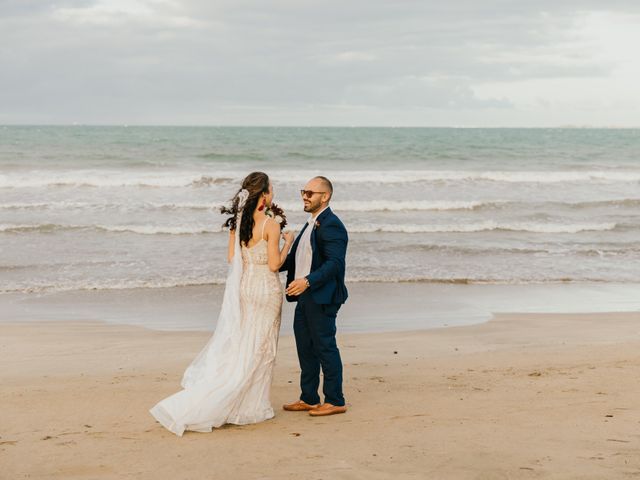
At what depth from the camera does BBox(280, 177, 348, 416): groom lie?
18.3ft

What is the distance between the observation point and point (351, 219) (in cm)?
2073

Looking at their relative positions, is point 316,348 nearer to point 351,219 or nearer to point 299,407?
point 299,407

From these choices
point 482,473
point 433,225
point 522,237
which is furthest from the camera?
point 433,225

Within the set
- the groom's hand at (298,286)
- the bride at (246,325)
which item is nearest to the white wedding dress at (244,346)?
the bride at (246,325)

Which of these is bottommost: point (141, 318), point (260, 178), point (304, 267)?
point (141, 318)

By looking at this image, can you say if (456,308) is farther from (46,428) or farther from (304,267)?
(46,428)

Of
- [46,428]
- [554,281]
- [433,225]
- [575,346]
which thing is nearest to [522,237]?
[433,225]

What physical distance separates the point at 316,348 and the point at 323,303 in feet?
1.26

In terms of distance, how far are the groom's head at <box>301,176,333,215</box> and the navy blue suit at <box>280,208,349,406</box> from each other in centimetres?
7

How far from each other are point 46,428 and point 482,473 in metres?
2.99

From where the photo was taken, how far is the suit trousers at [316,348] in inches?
225

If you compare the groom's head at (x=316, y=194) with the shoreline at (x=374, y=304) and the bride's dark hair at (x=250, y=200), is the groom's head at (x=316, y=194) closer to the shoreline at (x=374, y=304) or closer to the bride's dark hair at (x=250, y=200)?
the bride's dark hair at (x=250, y=200)

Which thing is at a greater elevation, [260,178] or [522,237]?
[260,178]

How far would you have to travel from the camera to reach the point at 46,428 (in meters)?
5.51
